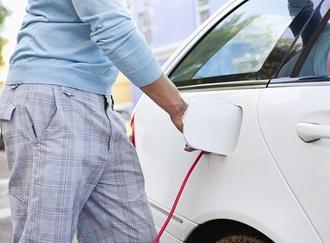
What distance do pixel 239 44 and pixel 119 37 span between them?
0.63 m

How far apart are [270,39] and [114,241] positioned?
3.00ft

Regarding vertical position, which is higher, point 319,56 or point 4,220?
point 319,56

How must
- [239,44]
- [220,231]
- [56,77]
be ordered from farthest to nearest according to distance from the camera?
[239,44] → [220,231] → [56,77]

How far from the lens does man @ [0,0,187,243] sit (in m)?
1.61

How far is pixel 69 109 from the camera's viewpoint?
5.44 feet

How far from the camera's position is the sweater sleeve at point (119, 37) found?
5.13 ft

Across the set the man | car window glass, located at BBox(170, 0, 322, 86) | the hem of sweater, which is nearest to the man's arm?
the man

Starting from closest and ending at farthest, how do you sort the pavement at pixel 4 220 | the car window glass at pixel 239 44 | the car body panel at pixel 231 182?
the car body panel at pixel 231 182
the car window glass at pixel 239 44
the pavement at pixel 4 220

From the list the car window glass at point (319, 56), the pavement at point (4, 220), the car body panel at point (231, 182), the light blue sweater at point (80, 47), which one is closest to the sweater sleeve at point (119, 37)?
the light blue sweater at point (80, 47)

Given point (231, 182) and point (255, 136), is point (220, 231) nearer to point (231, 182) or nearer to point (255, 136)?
point (231, 182)

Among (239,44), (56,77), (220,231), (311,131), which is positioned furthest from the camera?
(239,44)

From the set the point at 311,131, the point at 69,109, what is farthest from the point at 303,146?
the point at 69,109

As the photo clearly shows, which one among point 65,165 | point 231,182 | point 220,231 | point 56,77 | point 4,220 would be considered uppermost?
point 56,77

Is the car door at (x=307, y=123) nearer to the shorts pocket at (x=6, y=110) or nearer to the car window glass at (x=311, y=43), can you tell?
the car window glass at (x=311, y=43)
